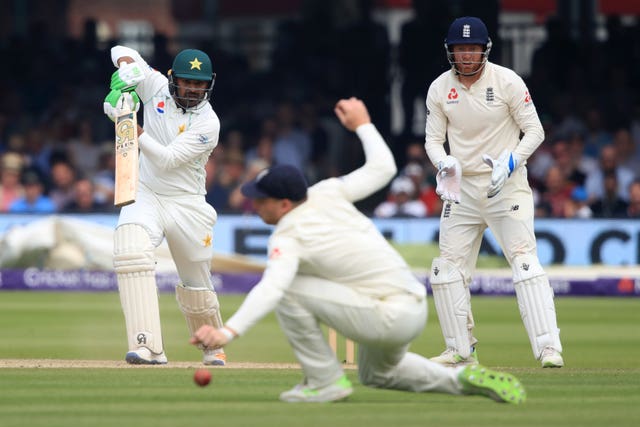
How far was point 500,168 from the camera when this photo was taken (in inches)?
308

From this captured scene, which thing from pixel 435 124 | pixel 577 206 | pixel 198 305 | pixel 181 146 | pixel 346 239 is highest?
Result: pixel 435 124

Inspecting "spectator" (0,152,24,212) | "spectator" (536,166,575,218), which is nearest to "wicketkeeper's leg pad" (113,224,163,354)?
"spectator" (536,166,575,218)

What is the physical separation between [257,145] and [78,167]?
6.91 feet

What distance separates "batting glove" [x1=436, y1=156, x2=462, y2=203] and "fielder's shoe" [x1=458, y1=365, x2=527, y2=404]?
198cm

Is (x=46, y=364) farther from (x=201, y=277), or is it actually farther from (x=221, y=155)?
(x=221, y=155)

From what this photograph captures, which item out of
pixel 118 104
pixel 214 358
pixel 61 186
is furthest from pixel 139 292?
pixel 61 186

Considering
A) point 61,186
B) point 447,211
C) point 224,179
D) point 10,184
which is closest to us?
point 447,211

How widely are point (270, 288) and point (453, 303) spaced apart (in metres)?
2.55

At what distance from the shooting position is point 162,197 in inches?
320

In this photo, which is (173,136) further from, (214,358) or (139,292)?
(214,358)

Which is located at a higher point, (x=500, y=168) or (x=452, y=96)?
(x=452, y=96)

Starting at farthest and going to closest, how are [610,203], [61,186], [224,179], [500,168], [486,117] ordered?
[61,186]
[224,179]
[610,203]
[486,117]
[500,168]

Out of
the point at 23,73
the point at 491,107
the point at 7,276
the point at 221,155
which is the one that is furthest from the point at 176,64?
the point at 23,73

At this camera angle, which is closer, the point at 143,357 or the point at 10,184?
the point at 143,357
